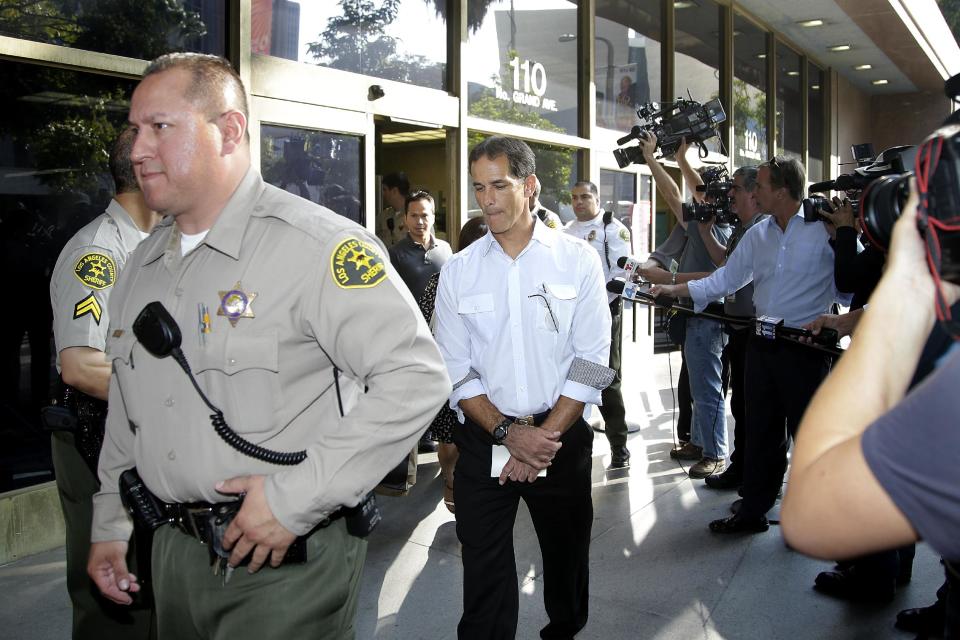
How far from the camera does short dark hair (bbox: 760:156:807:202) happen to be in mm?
4617

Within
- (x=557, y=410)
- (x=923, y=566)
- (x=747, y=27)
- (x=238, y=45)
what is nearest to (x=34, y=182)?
(x=238, y=45)

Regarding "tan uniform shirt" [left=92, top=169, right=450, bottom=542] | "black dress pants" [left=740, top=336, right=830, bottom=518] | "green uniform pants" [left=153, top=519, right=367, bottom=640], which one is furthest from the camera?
"black dress pants" [left=740, top=336, right=830, bottom=518]

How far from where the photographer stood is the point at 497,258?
323 centimetres

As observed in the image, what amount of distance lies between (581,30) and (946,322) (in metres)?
9.34

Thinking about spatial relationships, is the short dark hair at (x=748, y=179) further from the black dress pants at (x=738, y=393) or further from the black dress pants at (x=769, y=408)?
the black dress pants at (x=769, y=408)

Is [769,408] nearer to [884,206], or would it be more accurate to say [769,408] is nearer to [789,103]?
[884,206]

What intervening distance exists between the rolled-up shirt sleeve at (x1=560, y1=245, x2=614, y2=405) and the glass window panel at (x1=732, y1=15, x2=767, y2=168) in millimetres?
11632

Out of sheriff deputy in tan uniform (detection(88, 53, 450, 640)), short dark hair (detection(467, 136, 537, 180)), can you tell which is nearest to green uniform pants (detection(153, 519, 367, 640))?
sheriff deputy in tan uniform (detection(88, 53, 450, 640))

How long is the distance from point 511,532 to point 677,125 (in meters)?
4.36

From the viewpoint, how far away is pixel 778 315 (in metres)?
4.69

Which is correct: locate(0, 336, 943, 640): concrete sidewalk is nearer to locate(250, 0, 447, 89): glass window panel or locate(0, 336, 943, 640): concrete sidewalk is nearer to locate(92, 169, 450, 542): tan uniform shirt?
locate(92, 169, 450, 542): tan uniform shirt

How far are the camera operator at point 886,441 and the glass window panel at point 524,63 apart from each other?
6.96 m

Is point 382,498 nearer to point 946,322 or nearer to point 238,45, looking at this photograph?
point 238,45

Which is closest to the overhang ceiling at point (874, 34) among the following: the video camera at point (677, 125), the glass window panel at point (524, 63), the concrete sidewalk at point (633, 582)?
the glass window panel at point (524, 63)
